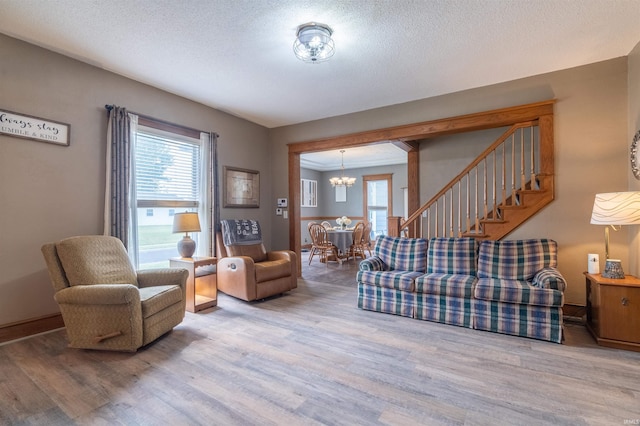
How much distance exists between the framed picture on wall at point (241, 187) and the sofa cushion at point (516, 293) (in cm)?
360

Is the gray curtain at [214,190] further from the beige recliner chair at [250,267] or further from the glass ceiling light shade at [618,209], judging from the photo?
the glass ceiling light shade at [618,209]

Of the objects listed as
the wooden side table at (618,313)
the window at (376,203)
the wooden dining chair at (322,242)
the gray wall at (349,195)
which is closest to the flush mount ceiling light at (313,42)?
the wooden side table at (618,313)

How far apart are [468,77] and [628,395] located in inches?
126

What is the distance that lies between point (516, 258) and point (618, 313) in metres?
0.86

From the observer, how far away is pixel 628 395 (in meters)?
1.88

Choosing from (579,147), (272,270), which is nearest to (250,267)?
(272,270)

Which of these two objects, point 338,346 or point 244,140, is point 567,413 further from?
point 244,140

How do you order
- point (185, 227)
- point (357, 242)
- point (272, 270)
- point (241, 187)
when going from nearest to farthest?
point (185, 227)
point (272, 270)
point (241, 187)
point (357, 242)

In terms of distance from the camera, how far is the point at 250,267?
12.6ft

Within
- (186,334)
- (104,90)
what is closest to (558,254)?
(186,334)

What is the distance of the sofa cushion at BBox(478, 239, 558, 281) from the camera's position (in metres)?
3.11

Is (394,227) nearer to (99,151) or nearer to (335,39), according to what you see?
(335,39)

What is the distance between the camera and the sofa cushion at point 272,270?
391 cm

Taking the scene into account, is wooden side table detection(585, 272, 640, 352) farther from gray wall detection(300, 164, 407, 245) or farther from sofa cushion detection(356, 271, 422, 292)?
gray wall detection(300, 164, 407, 245)
